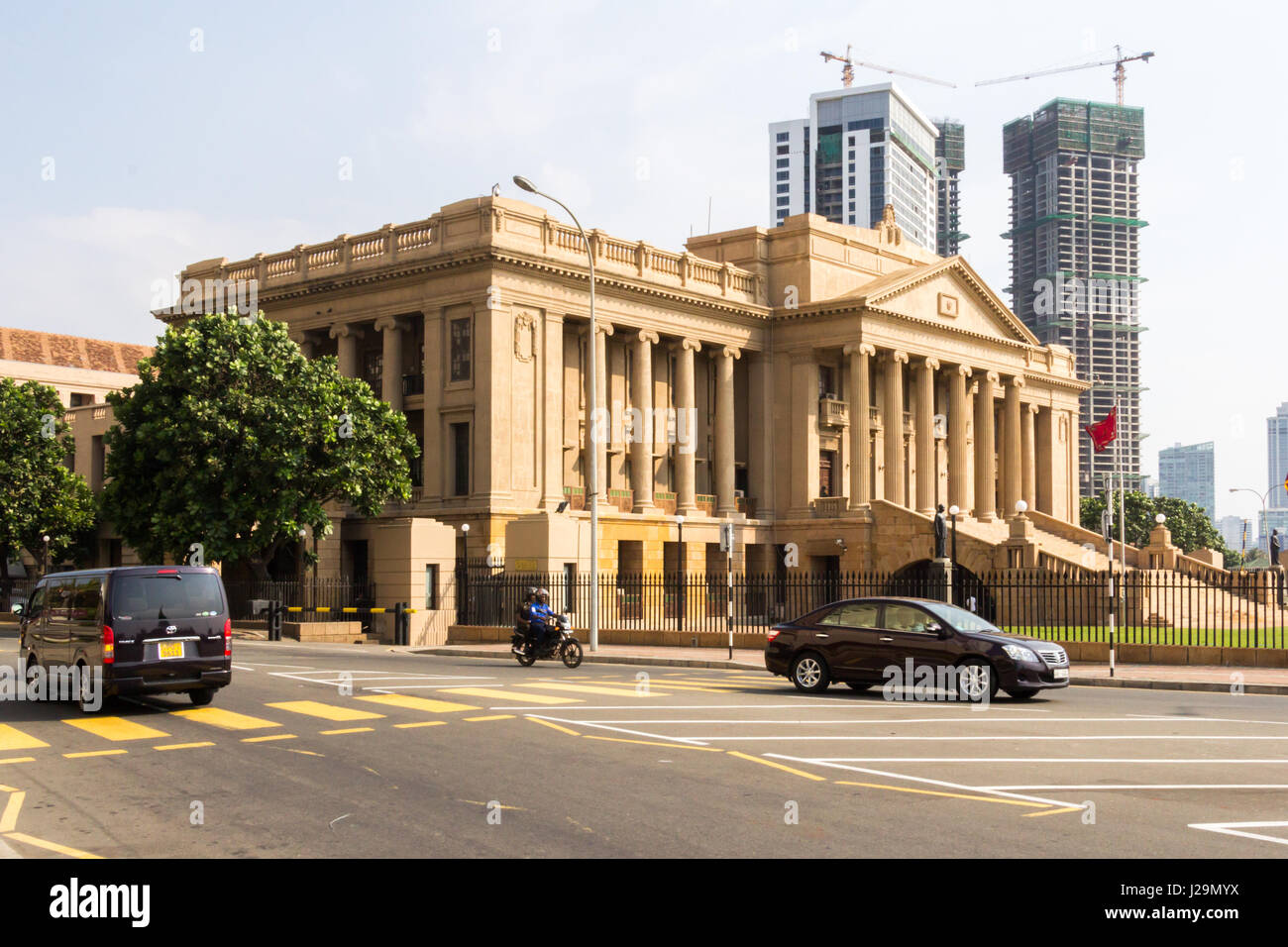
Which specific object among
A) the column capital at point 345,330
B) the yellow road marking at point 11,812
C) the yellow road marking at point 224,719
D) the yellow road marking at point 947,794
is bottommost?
the yellow road marking at point 224,719

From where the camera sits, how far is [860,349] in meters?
57.9

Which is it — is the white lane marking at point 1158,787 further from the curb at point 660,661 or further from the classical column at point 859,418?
the classical column at point 859,418

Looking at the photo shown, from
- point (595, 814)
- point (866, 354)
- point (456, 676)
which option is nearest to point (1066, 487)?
point (866, 354)

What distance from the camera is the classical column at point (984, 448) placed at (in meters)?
66.8

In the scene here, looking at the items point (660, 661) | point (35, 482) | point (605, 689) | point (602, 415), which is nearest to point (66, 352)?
point (35, 482)

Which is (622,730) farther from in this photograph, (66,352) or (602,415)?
(66,352)

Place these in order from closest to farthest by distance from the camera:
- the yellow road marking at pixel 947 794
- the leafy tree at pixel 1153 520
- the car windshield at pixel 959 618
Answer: the yellow road marking at pixel 947 794 < the car windshield at pixel 959 618 < the leafy tree at pixel 1153 520

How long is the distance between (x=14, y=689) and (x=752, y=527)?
41.9 meters

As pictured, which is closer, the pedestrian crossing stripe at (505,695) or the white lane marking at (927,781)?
the white lane marking at (927,781)

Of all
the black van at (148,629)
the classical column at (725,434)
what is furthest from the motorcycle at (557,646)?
the classical column at (725,434)

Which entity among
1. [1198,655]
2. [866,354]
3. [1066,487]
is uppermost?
[866,354]

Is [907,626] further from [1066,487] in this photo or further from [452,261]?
[1066,487]

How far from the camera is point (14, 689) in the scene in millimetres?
19297

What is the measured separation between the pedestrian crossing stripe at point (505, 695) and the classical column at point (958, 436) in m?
48.6
